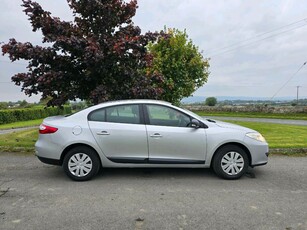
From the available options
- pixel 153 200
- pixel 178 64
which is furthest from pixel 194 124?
pixel 178 64

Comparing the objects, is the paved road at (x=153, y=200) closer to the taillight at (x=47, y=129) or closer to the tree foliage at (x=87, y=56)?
the taillight at (x=47, y=129)

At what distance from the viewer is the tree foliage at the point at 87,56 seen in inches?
313

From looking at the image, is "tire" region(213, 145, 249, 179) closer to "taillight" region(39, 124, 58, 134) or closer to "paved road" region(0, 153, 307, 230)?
"paved road" region(0, 153, 307, 230)

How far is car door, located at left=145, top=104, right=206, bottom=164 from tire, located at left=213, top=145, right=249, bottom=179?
1.02 feet

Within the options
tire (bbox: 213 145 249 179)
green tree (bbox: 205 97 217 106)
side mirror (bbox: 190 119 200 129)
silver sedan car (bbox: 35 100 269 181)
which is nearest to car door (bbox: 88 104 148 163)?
silver sedan car (bbox: 35 100 269 181)

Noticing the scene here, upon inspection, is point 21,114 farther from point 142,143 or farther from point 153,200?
point 153,200

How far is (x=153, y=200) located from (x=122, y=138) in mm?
1438

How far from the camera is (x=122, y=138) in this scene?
17.3 feet

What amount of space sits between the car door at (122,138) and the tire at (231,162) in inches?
55.3

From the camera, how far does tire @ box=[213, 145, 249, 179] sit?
5.36 meters

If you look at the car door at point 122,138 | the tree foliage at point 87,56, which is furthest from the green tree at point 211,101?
the car door at point 122,138

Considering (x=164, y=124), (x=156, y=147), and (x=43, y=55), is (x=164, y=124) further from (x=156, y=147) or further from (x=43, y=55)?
(x=43, y=55)

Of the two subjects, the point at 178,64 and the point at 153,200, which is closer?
the point at 153,200

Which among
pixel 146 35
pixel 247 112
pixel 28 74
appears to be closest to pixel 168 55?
pixel 146 35
